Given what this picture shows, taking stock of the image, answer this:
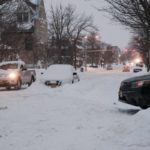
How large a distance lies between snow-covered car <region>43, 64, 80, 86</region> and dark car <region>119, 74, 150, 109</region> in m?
15.0

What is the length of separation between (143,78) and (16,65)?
1755cm

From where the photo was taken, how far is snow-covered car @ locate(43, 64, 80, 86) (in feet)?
90.1

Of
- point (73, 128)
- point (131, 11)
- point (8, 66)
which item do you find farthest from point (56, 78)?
point (73, 128)

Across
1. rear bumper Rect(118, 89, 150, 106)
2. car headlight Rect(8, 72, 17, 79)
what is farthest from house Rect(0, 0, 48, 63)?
rear bumper Rect(118, 89, 150, 106)

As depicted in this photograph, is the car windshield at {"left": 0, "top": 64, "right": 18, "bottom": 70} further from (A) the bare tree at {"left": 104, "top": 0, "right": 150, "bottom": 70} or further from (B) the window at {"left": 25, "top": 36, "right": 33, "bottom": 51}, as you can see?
(B) the window at {"left": 25, "top": 36, "right": 33, "bottom": 51}

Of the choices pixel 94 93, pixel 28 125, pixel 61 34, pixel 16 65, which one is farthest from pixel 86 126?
pixel 61 34

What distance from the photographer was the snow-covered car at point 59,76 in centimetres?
2747

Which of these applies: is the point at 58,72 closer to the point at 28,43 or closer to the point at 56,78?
the point at 56,78

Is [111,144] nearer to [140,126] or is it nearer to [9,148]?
[140,126]

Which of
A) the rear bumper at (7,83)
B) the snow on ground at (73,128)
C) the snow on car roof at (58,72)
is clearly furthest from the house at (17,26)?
the snow on ground at (73,128)

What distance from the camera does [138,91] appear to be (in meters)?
11.9

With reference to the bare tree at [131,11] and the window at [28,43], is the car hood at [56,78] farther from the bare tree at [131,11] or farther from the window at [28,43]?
the window at [28,43]

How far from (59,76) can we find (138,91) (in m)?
16.3

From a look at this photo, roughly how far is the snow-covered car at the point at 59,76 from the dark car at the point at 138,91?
15013 mm
